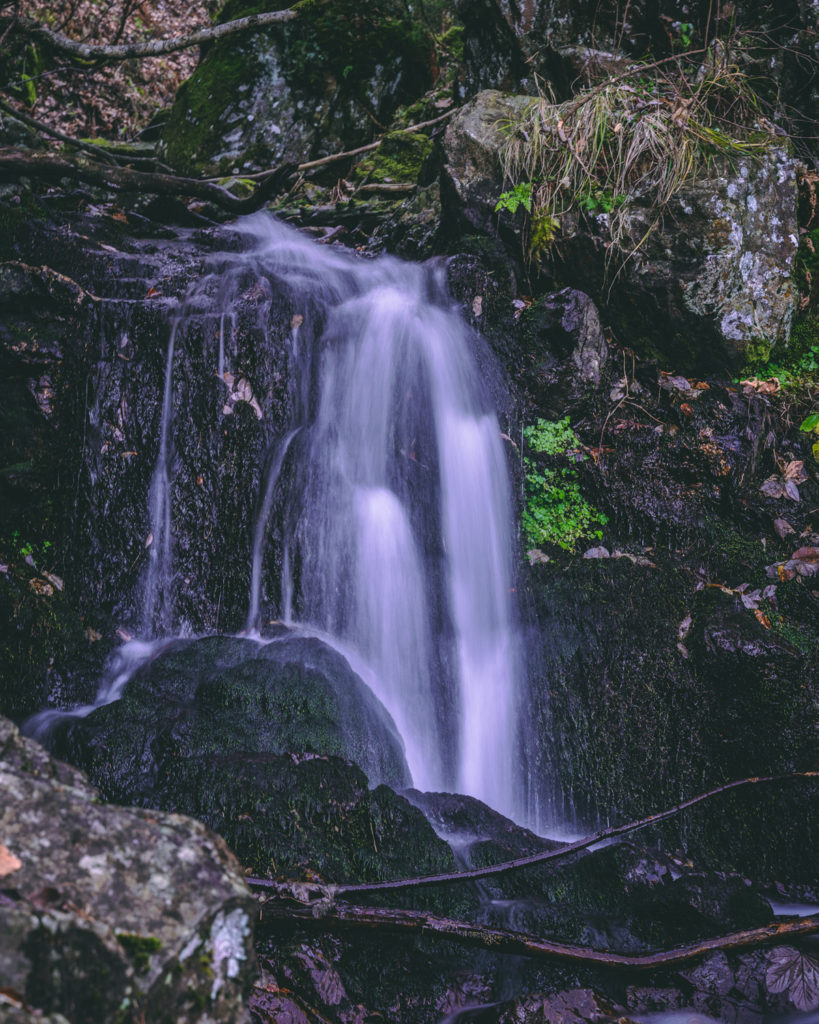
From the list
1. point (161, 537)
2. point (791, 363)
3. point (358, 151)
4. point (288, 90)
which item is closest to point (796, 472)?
point (791, 363)

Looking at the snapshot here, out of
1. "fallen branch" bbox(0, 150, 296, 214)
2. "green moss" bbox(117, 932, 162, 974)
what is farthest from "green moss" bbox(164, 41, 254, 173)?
"green moss" bbox(117, 932, 162, 974)

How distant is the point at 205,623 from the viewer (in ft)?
15.5

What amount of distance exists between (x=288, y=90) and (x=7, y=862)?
9.50 metres

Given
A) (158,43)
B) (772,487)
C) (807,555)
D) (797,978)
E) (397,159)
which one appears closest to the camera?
(797,978)

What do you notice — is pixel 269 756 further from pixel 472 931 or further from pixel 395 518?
pixel 395 518

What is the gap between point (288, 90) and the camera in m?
8.58

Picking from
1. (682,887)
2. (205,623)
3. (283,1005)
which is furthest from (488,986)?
(205,623)

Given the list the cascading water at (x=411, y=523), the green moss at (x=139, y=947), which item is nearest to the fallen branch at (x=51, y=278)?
the cascading water at (x=411, y=523)

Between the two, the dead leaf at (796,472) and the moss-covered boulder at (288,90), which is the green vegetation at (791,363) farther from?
the moss-covered boulder at (288,90)

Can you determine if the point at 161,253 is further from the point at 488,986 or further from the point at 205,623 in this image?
the point at 488,986

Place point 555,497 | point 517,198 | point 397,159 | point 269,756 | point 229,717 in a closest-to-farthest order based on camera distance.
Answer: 1. point 269,756
2. point 229,717
3. point 555,497
4. point 517,198
5. point 397,159

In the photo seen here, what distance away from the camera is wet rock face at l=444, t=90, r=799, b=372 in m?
5.36

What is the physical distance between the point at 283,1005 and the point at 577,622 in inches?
116

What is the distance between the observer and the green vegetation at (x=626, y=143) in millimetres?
5371
